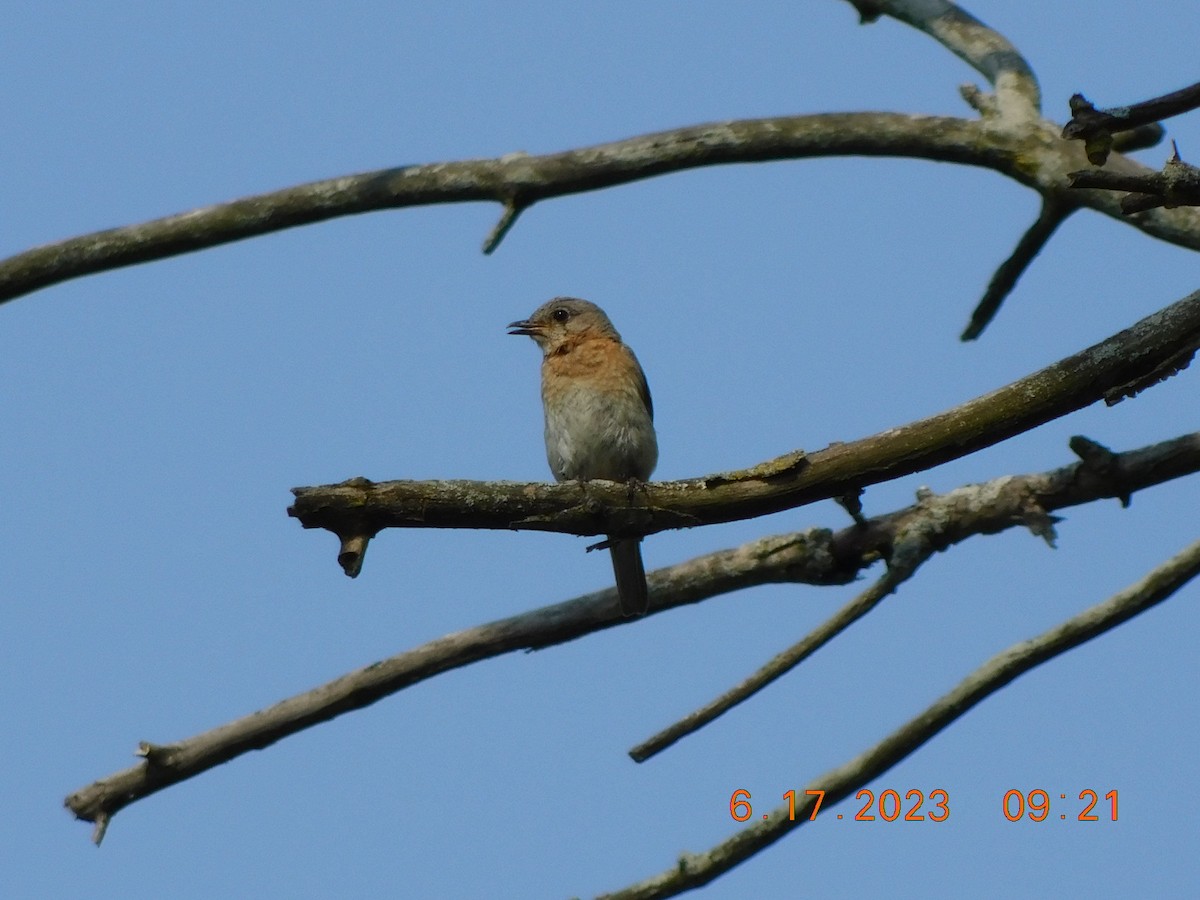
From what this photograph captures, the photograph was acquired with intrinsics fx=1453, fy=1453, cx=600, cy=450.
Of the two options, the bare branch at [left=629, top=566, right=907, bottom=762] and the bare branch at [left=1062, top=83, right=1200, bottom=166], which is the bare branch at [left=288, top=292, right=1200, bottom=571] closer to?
the bare branch at [left=1062, top=83, right=1200, bottom=166]

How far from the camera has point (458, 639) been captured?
20.7 feet

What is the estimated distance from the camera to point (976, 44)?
7.29 metres

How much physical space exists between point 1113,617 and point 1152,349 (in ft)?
5.58

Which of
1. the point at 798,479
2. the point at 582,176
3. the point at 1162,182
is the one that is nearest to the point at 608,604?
the point at 582,176

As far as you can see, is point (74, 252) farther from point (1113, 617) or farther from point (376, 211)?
point (1113, 617)

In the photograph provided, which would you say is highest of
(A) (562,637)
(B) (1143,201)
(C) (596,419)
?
(C) (596,419)

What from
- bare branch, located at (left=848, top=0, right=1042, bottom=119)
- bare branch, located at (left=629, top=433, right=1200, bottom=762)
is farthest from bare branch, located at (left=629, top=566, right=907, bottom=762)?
bare branch, located at (left=848, top=0, right=1042, bottom=119)

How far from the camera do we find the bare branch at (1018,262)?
21.4 ft

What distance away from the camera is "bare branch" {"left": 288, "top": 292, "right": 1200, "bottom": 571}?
12.9ft

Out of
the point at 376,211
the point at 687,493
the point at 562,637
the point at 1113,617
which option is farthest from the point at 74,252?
the point at 1113,617

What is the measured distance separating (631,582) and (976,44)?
3.27 m

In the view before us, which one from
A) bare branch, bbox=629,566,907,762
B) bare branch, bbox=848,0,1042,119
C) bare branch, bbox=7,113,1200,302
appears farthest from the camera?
bare branch, bbox=848,0,1042,119

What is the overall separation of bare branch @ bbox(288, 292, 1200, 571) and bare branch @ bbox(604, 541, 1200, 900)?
1.36 m

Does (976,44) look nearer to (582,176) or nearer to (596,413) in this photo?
(582,176)
